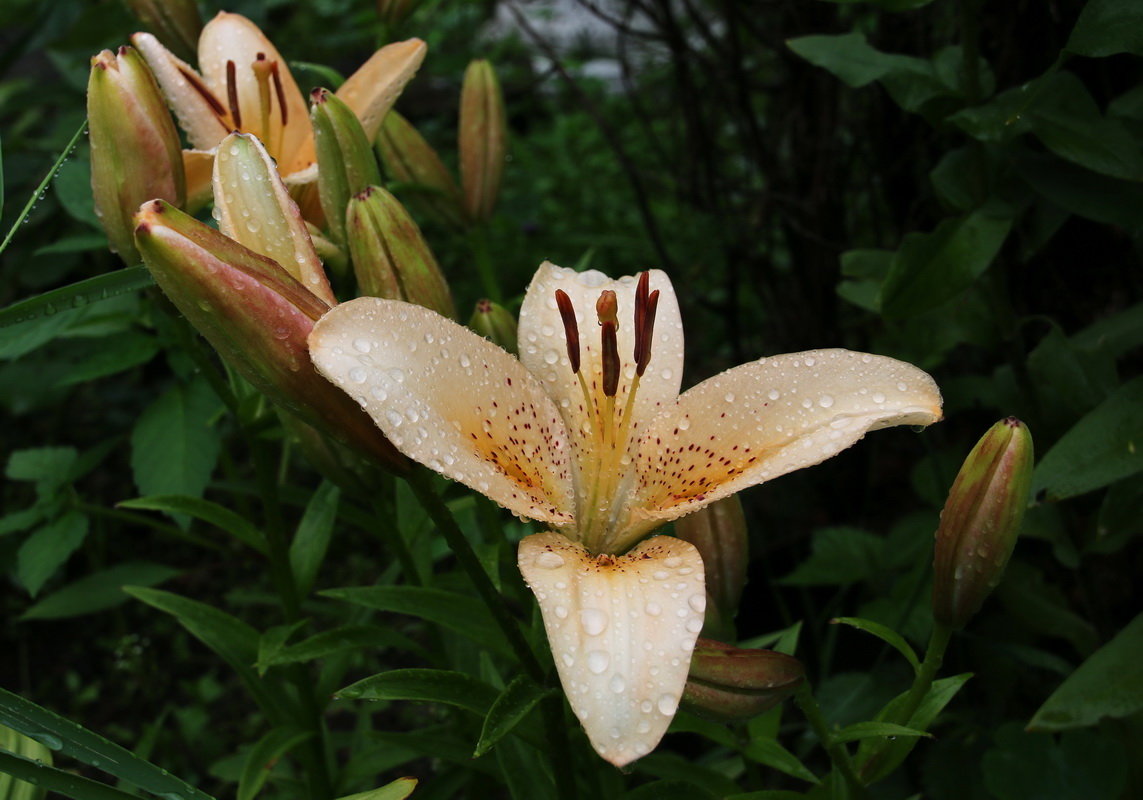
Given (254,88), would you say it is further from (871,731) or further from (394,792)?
(871,731)

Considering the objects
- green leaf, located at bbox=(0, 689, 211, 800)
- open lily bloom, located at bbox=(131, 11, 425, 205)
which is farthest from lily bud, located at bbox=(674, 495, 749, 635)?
open lily bloom, located at bbox=(131, 11, 425, 205)

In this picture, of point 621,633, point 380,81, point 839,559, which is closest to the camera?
point 621,633

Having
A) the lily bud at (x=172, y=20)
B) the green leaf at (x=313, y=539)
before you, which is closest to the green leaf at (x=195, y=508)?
the green leaf at (x=313, y=539)

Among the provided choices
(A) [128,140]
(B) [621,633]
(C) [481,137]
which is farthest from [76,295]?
(C) [481,137]

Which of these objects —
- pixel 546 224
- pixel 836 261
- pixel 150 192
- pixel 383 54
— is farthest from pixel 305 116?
pixel 546 224

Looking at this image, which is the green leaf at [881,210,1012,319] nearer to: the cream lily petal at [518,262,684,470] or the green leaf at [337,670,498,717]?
the cream lily petal at [518,262,684,470]

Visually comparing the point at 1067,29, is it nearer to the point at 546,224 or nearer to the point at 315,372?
the point at 315,372
